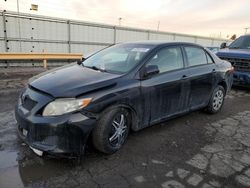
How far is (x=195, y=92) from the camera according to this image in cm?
451

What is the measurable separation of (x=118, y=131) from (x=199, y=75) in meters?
2.23

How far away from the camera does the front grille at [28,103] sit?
294 cm

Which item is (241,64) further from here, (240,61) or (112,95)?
(112,95)

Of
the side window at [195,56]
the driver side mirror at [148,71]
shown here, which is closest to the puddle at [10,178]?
the driver side mirror at [148,71]

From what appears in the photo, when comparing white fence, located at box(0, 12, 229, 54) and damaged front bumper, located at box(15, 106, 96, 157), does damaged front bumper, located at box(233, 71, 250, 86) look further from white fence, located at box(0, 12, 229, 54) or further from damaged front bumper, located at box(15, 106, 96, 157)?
white fence, located at box(0, 12, 229, 54)

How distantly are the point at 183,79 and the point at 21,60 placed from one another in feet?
31.0

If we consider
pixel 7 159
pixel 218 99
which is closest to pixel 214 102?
pixel 218 99

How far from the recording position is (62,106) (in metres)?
2.78

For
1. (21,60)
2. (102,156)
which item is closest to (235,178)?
(102,156)

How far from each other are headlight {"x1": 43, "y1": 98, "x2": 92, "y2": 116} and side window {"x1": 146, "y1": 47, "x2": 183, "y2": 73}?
1.43 metres

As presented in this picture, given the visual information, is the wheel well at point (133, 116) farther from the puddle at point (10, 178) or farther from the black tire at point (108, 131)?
Result: the puddle at point (10, 178)

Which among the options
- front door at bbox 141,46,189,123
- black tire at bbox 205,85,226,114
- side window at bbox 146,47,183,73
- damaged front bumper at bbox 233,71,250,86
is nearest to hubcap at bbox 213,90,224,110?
black tire at bbox 205,85,226,114

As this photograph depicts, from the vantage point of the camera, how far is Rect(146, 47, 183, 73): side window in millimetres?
3846

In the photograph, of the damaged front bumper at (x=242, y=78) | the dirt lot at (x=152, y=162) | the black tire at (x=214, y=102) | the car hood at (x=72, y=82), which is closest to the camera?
the dirt lot at (x=152, y=162)
